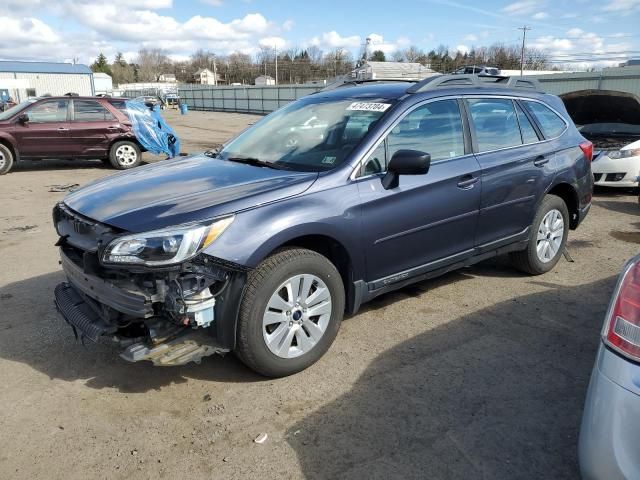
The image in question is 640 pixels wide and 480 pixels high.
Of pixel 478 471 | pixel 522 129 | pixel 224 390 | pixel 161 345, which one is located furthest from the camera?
pixel 522 129

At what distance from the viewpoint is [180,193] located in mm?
3219

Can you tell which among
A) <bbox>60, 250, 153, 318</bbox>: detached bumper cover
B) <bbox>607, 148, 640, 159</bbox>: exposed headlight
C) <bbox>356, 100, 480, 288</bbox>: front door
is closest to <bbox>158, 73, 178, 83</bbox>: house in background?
<bbox>607, 148, 640, 159</bbox>: exposed headlight

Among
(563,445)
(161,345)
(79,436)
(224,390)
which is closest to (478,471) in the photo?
(563,445)

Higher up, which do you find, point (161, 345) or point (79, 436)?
point (161, 345)

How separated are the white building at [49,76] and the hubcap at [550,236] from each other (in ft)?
170

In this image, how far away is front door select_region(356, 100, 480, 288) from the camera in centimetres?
354

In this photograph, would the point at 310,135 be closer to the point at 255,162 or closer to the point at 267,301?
the point at 255,162

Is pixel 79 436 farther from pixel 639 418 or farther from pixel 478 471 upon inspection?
pixel 639 418

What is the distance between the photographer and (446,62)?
75.9 m

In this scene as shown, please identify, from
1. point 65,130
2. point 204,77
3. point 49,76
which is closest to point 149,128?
point 65,130

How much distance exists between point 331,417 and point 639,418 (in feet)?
5.34

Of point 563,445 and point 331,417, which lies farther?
point 331,417

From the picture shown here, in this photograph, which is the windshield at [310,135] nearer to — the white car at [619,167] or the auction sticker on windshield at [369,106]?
the auction sticker on windshield at [369,106]

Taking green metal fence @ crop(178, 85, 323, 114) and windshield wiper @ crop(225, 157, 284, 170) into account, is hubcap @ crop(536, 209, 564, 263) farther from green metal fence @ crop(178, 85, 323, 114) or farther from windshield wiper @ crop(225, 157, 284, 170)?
green metal fence @ crop(178, 85, 323, 114)
